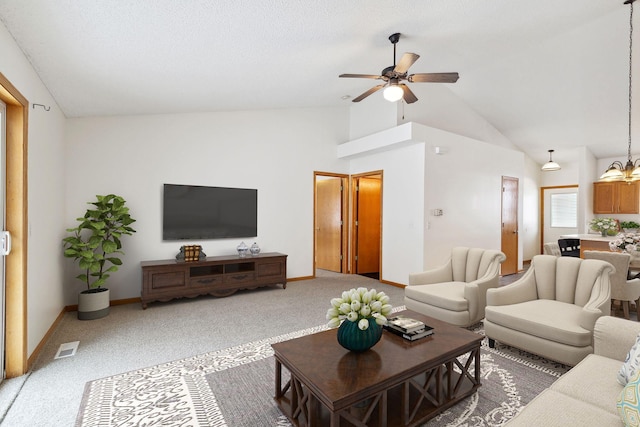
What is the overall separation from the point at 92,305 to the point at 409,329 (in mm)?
3624

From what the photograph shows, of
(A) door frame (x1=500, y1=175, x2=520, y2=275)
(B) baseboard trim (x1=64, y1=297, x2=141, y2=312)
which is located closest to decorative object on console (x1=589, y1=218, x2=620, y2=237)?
(A) door frame (x1=500, y1=175, x2=520, y2=275)

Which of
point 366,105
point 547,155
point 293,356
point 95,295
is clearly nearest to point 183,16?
point 293,356

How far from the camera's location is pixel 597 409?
1343 mm

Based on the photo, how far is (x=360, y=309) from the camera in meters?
1.83

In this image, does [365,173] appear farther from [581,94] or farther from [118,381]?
[118,381]

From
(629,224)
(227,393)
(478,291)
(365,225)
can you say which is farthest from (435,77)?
(629,224)

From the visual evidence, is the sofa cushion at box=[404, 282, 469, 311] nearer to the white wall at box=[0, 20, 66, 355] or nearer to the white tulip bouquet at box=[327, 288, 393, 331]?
the white tulip bouquet at box=[327, 288, 393, 331]

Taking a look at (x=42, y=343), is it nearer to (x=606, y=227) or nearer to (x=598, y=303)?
(x=598, y=303)

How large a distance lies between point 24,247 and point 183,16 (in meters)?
2.14

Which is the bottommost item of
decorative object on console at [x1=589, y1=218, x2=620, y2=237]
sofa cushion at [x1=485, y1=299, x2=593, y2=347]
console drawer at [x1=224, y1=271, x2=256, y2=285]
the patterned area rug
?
the patterned area rug

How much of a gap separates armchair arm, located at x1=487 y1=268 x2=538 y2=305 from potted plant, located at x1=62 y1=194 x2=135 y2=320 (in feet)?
13.5

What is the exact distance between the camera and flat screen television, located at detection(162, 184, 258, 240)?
4.61 meters

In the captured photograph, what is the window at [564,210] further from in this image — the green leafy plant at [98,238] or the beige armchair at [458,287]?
the green leafy plant at [98,238]

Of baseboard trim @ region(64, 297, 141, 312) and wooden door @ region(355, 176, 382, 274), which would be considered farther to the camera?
wooden door @ region(355, 176, 382, 274)
